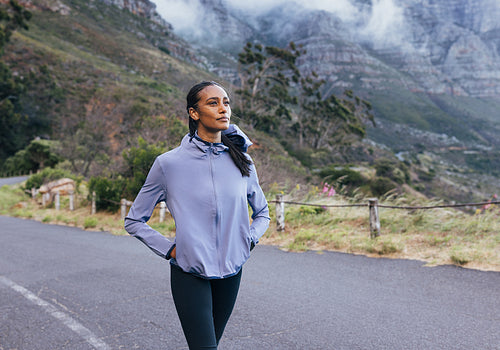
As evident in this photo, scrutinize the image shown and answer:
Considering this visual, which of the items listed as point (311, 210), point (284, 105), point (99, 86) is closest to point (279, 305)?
point (311, 210)

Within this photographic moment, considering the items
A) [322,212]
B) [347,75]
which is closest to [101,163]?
[322,212]

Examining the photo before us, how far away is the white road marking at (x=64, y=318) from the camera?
141 inches

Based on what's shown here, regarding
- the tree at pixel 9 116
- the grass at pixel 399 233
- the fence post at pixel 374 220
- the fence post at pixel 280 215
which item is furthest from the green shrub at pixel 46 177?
the tree at pixel 9 116

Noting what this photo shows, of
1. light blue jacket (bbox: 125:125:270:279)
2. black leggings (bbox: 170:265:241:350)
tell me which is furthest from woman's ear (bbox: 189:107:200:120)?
black leggings (bbox: 170:265:241:350)

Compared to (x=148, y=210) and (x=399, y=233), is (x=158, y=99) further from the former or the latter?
(x=148, y=210)

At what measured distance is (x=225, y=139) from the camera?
7.36 feet

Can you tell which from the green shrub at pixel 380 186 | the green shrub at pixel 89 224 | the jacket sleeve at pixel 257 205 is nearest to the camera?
the jacket sleeve at pixel 257 205

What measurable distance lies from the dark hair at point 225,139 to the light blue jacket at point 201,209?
31mm

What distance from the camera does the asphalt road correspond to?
353 cm

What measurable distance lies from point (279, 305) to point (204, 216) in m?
2.81

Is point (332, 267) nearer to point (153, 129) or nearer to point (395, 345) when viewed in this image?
point (395, 345)

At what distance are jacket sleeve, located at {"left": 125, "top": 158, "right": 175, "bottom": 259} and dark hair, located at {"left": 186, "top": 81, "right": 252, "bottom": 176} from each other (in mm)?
299

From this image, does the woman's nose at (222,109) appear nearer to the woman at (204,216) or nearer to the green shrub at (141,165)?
the woman at (204,216)

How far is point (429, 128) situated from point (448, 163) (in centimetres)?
3737
